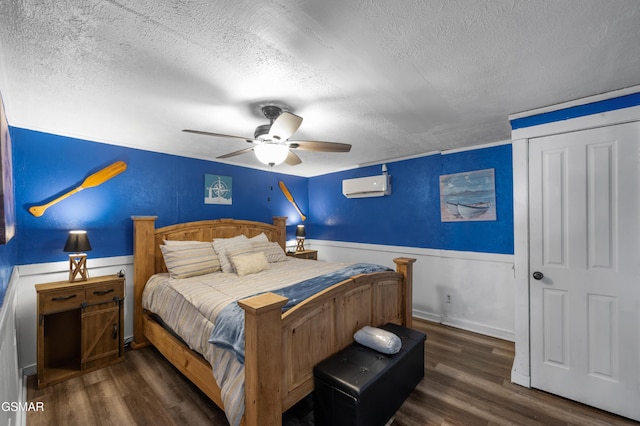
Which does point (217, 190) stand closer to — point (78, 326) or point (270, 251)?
point (270, 251)

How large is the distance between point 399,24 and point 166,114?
194 cm

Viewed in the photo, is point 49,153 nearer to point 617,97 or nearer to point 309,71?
point 309,71

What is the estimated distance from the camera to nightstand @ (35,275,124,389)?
7.57ft

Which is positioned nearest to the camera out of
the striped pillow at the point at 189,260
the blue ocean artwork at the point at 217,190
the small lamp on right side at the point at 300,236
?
the striped pillow at the point at 189,260

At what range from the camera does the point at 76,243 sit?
2459mm

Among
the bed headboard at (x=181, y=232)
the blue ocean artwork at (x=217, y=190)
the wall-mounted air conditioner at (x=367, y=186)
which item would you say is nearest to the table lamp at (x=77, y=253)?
the bed headboard at (x=181, y=232)

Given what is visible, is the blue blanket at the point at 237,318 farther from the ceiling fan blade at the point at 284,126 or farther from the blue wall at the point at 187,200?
the ceiling fan blade at the point at 284,126

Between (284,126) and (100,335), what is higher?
(284,126)

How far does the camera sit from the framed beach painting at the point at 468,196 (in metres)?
3.21

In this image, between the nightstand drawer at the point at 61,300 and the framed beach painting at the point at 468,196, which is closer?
the nightstand drawer at the point at 61,300

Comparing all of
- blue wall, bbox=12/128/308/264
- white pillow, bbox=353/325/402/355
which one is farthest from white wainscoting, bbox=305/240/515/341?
blue wall, bbox=12/128/308/264

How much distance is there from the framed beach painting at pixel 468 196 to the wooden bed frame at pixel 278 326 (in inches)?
44.5

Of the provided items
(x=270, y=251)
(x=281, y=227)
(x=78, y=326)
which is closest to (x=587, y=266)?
(x=270, y=251)

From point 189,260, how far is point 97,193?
4.01 ft
